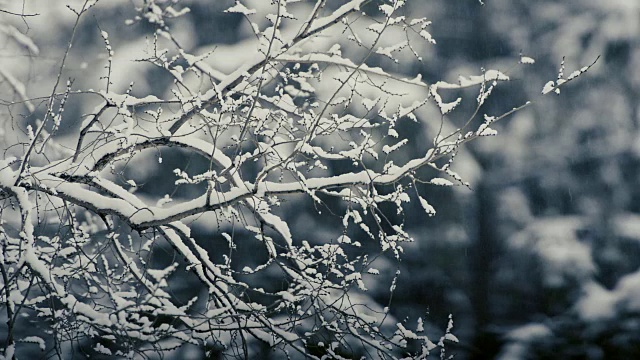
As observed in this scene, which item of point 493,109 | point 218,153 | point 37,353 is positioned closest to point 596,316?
point 493,109

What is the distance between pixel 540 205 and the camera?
8.12 meters

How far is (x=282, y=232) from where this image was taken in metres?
2.72

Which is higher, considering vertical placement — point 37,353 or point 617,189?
point 617,189

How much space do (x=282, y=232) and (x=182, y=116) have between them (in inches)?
23.0

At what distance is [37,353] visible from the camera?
22.5 ft

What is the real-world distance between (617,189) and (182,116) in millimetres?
6545

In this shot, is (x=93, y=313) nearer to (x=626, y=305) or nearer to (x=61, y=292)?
(x=61, y=292)

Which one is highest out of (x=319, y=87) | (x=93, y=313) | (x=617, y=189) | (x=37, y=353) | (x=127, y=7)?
(x=127, y=7)

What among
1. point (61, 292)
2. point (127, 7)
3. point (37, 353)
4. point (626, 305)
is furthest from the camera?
point (626, 305)

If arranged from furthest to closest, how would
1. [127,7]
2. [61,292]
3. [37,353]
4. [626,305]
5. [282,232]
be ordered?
[626,305] < [127,7] < [37,353] < [282,232] < [61,292]

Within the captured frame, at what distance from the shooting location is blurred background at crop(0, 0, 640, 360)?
25.5 feet

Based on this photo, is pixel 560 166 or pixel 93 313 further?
pixel 560 166

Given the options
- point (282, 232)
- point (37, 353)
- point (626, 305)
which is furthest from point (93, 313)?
point (626, 305)

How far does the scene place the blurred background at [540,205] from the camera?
25.5 feet
